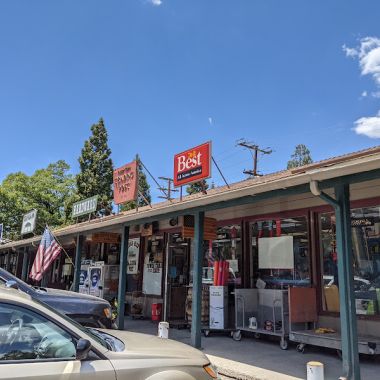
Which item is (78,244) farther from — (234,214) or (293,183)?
(293,183)

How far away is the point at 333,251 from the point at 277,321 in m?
1.91

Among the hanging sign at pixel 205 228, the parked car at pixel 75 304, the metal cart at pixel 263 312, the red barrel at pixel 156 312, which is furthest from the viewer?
the red barrel at pixel 156 312

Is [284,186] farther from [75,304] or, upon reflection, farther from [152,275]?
[152,275]

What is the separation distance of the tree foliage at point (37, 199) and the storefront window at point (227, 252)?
2676 cm

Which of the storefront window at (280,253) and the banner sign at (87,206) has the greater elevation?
the banner sign at (87,206)

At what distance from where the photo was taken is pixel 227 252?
11.8m

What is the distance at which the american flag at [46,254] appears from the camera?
1302 centimetres

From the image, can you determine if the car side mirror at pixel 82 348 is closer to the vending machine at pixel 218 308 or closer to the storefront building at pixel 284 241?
the storefront building at pixel 284 241

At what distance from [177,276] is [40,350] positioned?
1003cm

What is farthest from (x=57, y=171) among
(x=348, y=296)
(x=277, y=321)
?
(x=348, y=296)

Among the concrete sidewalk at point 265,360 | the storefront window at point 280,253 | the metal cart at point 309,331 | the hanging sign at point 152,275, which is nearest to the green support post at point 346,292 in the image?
the concrete sidewalk at point 265,360

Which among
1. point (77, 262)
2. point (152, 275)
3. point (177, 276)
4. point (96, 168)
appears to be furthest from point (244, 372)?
point (96, 168)

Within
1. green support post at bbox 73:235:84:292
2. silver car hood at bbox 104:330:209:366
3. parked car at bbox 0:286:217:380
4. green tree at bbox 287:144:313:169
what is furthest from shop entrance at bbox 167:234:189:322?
green tree at bbox 287:144:313:169

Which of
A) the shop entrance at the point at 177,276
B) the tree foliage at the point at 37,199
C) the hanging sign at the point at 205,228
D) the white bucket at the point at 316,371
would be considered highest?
the tree foliage at the point at 37,199
